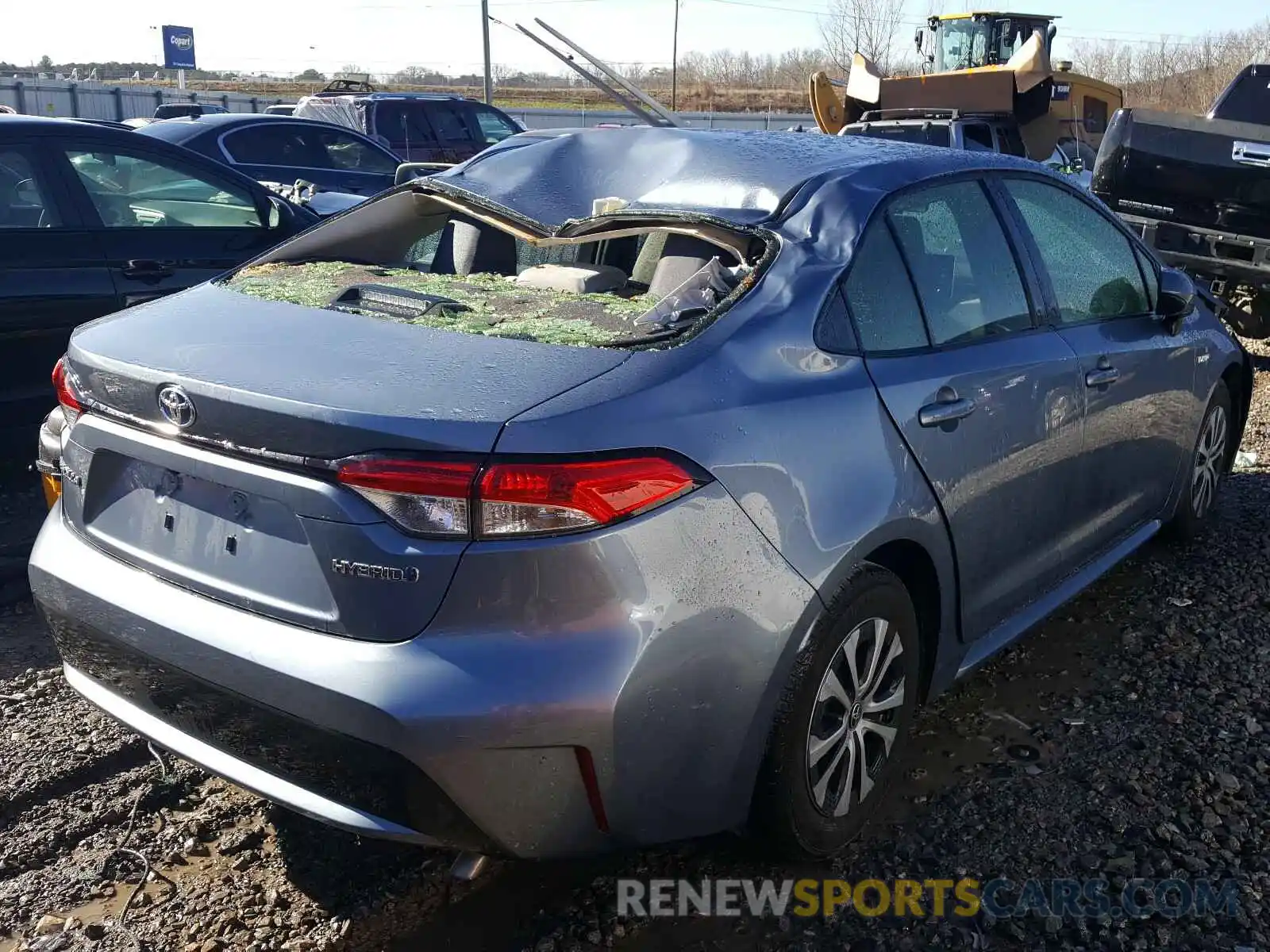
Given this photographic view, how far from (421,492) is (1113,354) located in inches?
98.9

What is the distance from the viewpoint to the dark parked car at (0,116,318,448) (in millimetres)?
4938

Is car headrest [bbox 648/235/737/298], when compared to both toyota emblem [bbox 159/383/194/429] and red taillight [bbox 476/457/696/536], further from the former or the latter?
toyota emblem [bbox 159/383/194/429]

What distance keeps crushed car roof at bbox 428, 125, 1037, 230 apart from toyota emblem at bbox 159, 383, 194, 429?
3.66ft

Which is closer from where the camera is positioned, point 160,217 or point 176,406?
point 176,406

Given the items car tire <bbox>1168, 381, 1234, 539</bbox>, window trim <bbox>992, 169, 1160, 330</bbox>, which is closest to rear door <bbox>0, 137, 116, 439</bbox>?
window trim <bbox>992, 169, 1160, 330</bbox>

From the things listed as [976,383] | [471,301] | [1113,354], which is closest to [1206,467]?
[1113,354]

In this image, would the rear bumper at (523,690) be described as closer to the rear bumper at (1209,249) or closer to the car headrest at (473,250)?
the car headrest at (473,250)

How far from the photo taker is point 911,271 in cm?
301

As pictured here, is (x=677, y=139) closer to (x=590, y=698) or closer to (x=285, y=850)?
(x=590, y=698)

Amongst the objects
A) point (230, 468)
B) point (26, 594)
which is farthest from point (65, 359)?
point (26, 594)

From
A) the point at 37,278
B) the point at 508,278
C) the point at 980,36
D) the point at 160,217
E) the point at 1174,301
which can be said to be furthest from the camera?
the point at 980,36

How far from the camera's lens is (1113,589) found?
14.8ft

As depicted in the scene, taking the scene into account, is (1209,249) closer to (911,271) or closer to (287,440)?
(911,271)

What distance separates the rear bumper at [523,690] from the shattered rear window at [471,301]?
1.87ft
